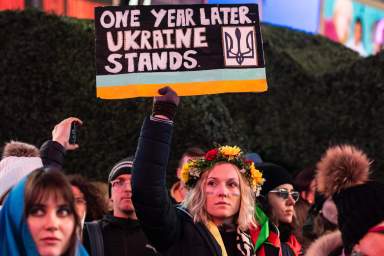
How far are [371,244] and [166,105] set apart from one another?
128cm

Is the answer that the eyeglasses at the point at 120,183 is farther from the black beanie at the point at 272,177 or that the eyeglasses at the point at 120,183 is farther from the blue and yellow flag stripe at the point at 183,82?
the black beanie at the point at 272,177

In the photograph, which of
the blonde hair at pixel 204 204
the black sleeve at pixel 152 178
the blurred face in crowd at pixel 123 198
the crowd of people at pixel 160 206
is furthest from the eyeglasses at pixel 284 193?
the black sleeve at pixel 152 178

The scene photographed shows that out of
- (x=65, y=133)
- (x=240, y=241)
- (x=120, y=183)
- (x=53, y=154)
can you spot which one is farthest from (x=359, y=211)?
(x=120, y=183)

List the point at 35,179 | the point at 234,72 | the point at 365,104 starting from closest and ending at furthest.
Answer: the point at 35,179 < the point at 234,72 < the point at 365,104

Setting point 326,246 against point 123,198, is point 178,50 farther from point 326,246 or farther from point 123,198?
point 326,246

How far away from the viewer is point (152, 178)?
436 centimetres

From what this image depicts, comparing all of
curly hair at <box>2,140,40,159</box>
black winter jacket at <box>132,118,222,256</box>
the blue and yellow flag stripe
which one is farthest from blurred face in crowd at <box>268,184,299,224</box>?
black winter jacket at <box>132,118,222,256</box>

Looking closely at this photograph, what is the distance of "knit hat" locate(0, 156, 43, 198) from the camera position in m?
4.59

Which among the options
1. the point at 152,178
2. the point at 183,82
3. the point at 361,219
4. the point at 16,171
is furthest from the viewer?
the point at 183,82

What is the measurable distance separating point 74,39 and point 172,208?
4927mm

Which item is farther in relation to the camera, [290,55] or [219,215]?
[290,55]

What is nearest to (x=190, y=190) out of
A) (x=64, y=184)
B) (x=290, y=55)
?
(x=64, y=184)

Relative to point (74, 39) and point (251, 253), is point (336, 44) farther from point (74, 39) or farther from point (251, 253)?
point (251, 253)

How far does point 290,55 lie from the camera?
1302cm
